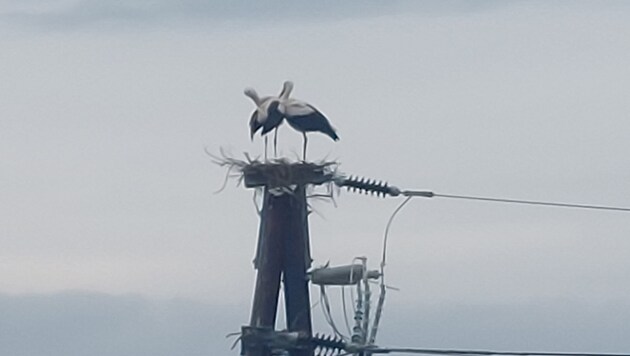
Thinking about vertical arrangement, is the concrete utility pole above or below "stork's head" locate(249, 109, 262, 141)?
below

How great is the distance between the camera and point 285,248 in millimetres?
15062

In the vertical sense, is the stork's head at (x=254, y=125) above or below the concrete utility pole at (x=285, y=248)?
above

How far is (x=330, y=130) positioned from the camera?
16.0m

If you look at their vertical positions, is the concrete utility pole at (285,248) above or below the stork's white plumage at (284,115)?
below

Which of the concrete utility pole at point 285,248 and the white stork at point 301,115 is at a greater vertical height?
the white stork at point 301,115

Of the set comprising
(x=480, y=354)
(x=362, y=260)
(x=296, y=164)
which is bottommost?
(x=480, y=354)

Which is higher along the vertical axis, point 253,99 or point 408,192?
point 253,99

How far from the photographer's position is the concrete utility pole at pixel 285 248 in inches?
590

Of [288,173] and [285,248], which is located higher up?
[288,173]

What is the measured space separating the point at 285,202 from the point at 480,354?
2.94 meters

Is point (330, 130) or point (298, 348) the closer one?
point (298, 348)

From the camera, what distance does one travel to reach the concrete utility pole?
14984 mm

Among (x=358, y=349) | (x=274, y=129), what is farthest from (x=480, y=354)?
(x=274, y=129)

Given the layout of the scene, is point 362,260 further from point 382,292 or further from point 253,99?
point 253,99
